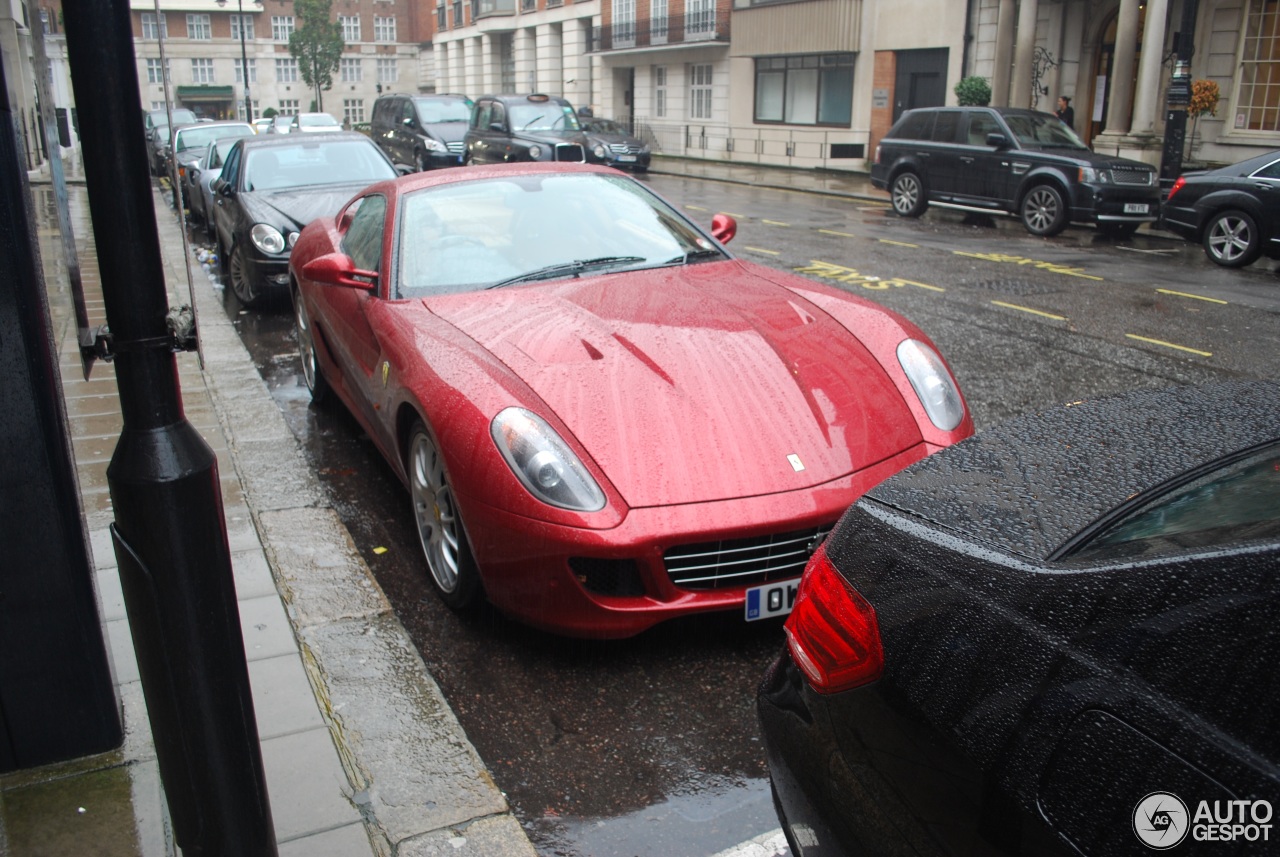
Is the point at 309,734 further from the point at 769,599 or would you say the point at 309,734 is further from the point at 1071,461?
the point at 1071,461

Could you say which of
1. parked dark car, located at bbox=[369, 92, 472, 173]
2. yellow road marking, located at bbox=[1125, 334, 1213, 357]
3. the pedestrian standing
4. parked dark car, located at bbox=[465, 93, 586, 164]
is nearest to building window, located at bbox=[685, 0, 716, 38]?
parked dark car, located at bbox=[369, 92, 472, 173]

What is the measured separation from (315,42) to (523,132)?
2214 inches

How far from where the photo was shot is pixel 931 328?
9.00 meters

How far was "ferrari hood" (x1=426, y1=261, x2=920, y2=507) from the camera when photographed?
11.6 ft

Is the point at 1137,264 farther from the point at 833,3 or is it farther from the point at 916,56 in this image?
the point at 833,3

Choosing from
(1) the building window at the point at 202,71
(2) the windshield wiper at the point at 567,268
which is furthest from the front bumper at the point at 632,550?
(1) the building window at the point at 202,71

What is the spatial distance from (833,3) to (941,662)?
31.4m

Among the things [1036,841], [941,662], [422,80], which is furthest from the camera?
[422,80]

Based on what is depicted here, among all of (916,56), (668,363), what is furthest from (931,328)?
(916,56)

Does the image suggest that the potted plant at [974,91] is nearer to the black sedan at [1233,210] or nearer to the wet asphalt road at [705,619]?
the wet asphalt road at [705,619]

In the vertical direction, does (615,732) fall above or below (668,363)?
below

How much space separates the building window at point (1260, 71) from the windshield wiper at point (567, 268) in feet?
62.3

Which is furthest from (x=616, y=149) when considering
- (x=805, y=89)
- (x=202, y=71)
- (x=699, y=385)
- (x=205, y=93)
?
(x=202, y=71)

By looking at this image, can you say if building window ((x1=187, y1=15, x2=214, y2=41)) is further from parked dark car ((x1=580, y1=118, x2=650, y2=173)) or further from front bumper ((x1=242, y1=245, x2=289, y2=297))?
front bumper ((x1=242, y1=245, x2=289, y2=297))
